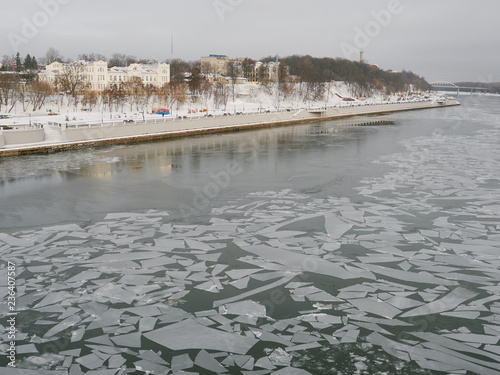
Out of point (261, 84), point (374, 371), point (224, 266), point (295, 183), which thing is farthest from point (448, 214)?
point (261, 84)

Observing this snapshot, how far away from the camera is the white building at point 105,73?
54.9 metres

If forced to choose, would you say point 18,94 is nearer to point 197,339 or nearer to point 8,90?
point 8,90

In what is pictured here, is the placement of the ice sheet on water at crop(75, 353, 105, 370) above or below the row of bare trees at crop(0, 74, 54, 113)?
below

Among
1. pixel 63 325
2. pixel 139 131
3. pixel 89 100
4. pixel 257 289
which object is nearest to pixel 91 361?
pixel 63 325

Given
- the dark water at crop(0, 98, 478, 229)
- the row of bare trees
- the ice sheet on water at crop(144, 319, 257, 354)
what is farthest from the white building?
the ice sheet on water at crop(144, 319, 257, 354)

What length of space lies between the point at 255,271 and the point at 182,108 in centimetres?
3865

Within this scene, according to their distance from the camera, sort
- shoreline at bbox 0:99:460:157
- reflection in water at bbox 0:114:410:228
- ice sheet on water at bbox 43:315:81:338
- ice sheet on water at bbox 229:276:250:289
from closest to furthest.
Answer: ice sheet on water at bbox 43:315:81:338
ice sheet on water at bbox 229:276:250:289
reflection in water at bbox 0:114:410:228
shoreline at bbox 0:99:460:157

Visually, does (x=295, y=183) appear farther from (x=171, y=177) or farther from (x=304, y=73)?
(x=304, y=73)

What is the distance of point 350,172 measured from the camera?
606 inches

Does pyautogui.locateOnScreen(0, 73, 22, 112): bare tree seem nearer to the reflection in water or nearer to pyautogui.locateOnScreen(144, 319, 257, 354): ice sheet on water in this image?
the reflection in water

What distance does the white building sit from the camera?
5491 centimetres

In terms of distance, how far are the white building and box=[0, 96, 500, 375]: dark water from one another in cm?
4425

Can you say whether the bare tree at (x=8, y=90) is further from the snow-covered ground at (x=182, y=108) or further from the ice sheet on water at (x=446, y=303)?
the ice sheet on water at (x=446, y=303)

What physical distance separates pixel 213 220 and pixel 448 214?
480 cm
